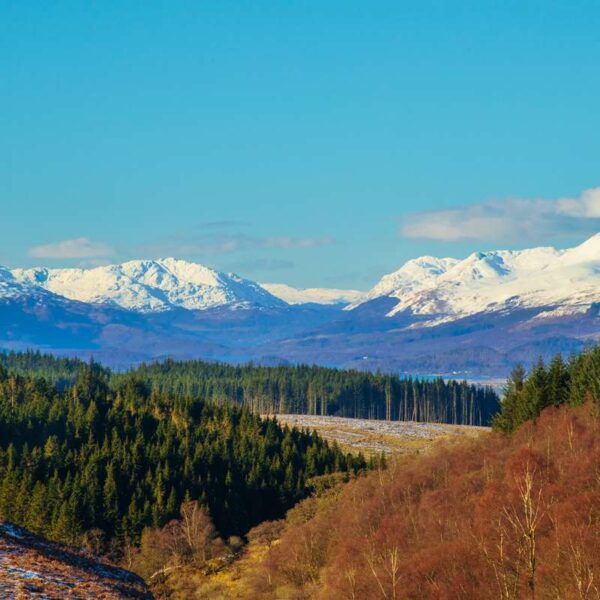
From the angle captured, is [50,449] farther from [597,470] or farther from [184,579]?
[597,470]

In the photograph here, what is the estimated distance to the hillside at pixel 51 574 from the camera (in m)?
56.6

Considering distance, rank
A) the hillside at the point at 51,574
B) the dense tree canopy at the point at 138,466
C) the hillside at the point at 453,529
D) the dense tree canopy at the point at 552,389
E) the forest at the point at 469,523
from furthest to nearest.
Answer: the dense tree canopy at the point at 138,466 < the dense tree canopy at the point at 552,389 < the hillside at the point at 453,529 < the forest at the point at 469,523 < the hillside at the point at 51,574

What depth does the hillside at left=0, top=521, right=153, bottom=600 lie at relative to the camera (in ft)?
186

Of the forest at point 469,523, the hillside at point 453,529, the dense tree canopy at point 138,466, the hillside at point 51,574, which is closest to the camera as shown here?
the hillside at point 51,574

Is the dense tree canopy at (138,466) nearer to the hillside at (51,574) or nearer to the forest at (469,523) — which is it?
the forest at (469,523)

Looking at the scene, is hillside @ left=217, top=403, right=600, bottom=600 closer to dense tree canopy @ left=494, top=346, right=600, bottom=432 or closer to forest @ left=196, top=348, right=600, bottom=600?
forest @ left=196, top=348, right=600, bottom=600

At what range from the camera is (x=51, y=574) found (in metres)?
61.0

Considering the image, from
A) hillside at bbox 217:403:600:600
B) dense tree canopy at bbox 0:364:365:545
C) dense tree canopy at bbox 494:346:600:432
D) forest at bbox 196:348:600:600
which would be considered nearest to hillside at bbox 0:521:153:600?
forest at bbox 196:348:600:600

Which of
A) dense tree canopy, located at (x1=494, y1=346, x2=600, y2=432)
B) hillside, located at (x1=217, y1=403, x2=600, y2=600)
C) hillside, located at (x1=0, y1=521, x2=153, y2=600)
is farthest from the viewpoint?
dense tree canopy, located at (x1=494, y1=346, x2=600, y2=432)

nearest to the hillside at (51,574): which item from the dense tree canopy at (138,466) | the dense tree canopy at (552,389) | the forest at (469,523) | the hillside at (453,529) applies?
the forest at (469,523)

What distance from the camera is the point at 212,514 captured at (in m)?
145

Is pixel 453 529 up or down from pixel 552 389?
down

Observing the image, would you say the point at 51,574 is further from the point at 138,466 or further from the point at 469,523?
the point at 138,466

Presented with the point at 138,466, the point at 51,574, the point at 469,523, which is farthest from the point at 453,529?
the point at 138,466
